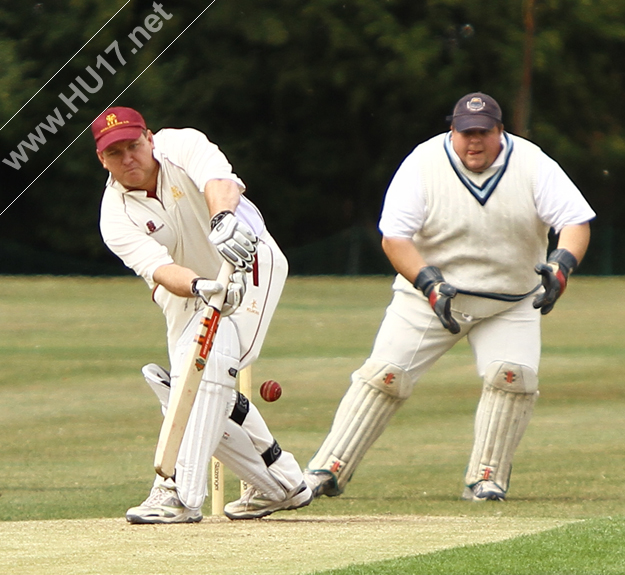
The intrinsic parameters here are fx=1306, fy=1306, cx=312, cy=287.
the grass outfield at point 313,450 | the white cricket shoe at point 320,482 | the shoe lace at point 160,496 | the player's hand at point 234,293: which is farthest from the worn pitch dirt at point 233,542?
the player's hand at point 234,293

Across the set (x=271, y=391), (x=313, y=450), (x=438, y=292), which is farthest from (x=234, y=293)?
(x=313, y=450)

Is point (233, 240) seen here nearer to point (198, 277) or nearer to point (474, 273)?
point (198, 277)

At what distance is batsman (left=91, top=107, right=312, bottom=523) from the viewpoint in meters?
4.97

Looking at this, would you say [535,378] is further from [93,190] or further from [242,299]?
[93,190]

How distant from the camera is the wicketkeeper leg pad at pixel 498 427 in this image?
20.1 feet

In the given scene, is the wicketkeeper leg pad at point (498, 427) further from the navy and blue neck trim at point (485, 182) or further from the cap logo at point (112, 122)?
the cap logo at point (112, 122)

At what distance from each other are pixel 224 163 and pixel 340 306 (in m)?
15.7

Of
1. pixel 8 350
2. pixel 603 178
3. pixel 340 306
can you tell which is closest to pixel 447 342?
pixel 8 350

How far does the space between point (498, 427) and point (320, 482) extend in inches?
34.7

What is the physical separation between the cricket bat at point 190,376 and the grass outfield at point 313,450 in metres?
0.34

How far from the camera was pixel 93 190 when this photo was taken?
33531 mm

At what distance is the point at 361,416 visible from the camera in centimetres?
618

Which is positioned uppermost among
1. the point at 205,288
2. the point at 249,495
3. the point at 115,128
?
the point at 115,128

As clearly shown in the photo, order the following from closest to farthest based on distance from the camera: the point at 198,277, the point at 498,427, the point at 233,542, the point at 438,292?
the point at 233,542 → the point at 198,277 → the point at 438,292 → the point at 498,427
